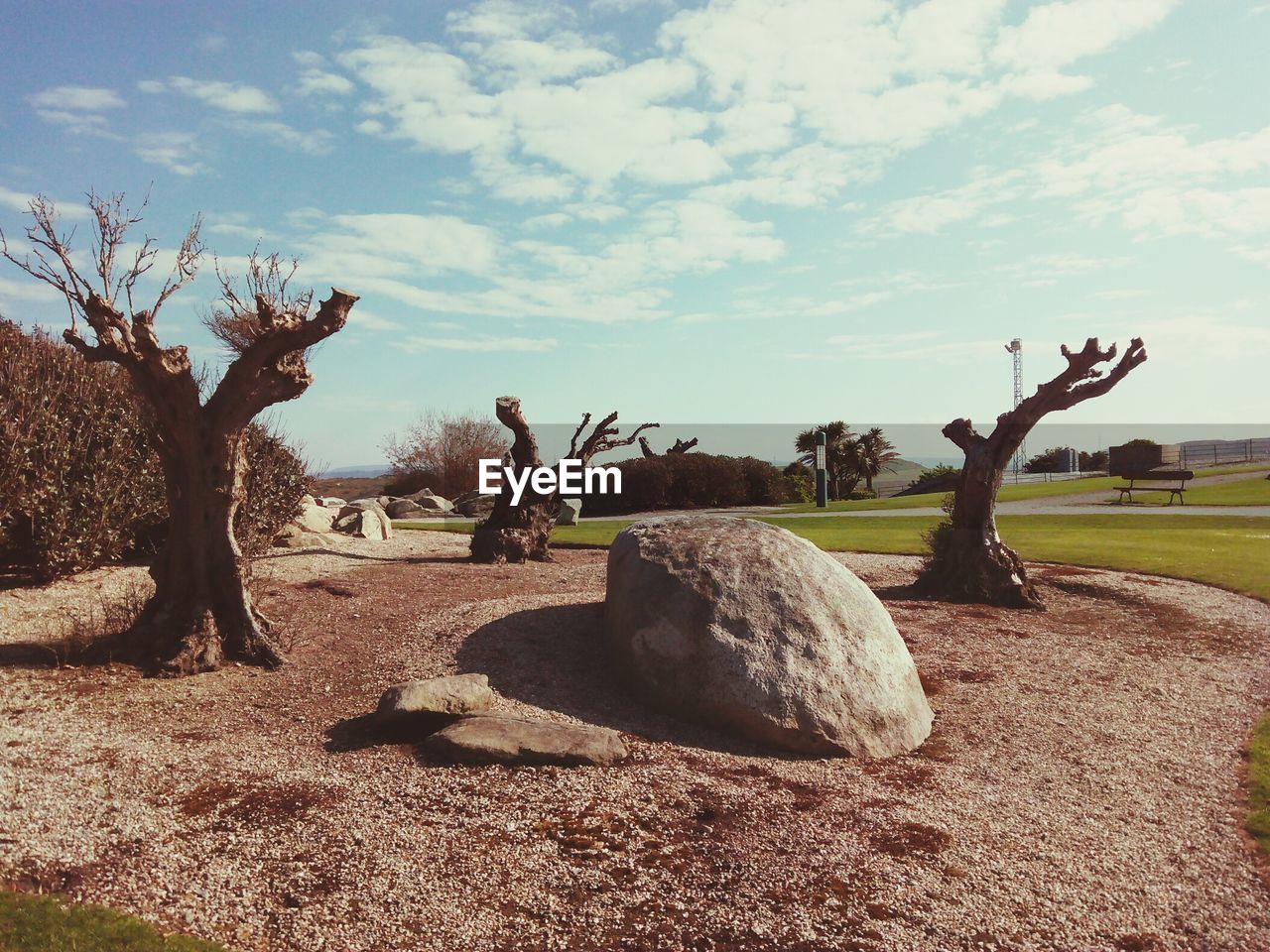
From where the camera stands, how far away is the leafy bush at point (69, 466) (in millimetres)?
10648

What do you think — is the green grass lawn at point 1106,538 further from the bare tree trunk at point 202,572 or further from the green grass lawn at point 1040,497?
the bare tree trunk at point 202,572

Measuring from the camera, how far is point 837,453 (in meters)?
42.9

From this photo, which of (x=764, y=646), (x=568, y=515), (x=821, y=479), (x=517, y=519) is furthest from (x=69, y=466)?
(x=821, y=479)

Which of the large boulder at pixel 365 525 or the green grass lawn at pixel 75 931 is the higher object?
the large boulder at pixel 365 525

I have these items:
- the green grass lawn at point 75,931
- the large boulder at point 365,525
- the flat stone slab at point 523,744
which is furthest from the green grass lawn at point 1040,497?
the green grass lawn at point 75,931

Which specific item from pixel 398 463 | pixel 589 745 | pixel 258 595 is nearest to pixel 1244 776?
pixel 589 745

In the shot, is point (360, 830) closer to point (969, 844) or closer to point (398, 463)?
point (969, 844)

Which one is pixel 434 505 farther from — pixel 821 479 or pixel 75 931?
pixel 75 931

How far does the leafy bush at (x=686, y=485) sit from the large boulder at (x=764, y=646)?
67.6ft

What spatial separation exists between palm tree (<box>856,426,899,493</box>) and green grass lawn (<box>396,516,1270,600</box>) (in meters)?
20.2

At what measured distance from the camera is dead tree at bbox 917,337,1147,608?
12.3 metres

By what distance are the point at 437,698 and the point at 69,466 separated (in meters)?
7.29

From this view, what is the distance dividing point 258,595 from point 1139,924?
8.09 m

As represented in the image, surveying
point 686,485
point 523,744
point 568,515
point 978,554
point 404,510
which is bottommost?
point 523,744
